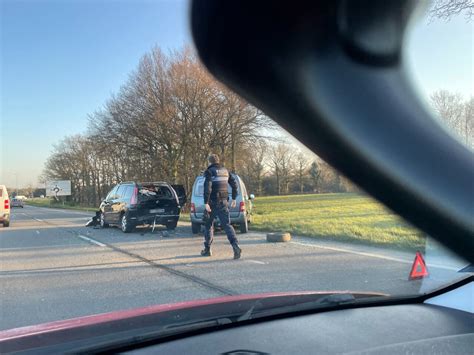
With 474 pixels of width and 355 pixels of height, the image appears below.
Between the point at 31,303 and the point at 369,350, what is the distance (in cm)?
464

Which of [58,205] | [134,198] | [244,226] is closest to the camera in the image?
[244,226]

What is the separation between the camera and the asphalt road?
5199mm

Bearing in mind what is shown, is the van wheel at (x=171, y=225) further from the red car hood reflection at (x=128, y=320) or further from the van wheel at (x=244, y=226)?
the red car hood reflection at (x=128, y=320)

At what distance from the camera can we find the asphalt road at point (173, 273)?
17.1 feet

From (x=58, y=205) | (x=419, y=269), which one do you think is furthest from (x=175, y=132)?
(x=58, y=205)

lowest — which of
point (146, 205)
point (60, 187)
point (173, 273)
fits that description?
point (173, 273)

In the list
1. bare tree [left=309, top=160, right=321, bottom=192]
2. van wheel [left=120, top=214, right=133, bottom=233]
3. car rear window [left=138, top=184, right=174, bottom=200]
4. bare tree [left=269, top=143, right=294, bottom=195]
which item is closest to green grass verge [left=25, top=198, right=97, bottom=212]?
bare tree [left=269, top=143, right=294, bottom=195]

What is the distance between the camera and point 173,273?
7.17 meters

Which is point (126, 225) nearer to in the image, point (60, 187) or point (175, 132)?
point (175, 132)

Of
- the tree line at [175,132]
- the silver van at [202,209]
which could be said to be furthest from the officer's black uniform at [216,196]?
the tree line at [175,132]

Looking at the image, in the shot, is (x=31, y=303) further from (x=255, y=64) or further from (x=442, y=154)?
(x=442, y=154)

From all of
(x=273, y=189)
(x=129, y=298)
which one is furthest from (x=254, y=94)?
(x=273, y=189)

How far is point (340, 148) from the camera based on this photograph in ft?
23.2

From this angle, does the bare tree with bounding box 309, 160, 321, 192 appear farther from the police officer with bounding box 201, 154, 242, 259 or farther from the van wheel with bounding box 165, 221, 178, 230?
the police officer with bounding box 201, 154, 242, 259
